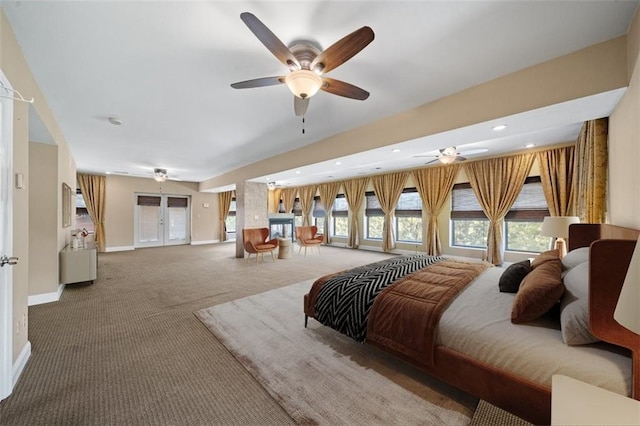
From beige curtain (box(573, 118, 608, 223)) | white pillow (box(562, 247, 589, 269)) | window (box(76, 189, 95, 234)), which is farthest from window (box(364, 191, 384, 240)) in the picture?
window (box(76, 189, 95, 234))

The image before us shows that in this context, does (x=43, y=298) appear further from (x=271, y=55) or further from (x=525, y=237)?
(x=525, y=237)

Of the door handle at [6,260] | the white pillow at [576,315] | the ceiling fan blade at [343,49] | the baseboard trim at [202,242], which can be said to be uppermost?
the ceiling fan blade at [343,49]

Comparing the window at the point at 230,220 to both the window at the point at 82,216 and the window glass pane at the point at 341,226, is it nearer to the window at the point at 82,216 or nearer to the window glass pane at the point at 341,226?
the window at the point at 82,216

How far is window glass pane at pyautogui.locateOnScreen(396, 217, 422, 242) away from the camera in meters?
6.99

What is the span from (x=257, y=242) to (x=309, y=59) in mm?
5419

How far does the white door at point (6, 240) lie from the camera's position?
1.63m

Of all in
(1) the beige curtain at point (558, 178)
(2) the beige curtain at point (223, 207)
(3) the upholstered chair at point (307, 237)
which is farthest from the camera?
(2) the beige curtain at point (223, 207)

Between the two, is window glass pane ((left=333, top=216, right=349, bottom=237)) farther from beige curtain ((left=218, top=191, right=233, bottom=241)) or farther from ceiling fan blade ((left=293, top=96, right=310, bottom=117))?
ceiling fan blade ((left=293, top=96, right=310, bottom=117))

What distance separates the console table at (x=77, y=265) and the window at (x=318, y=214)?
684 cm

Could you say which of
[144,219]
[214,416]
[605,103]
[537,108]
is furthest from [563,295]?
[144,219]

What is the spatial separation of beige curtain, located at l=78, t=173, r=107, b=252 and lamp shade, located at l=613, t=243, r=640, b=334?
34.5ft

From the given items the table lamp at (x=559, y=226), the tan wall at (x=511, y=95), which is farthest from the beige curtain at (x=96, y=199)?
the table lamp at (x=559, y=226)

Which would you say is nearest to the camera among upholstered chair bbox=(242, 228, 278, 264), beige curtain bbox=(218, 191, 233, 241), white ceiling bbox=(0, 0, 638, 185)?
white ceiling bbox=(0, 0, 638, 185)

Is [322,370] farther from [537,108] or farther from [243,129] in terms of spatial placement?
[243,129]
